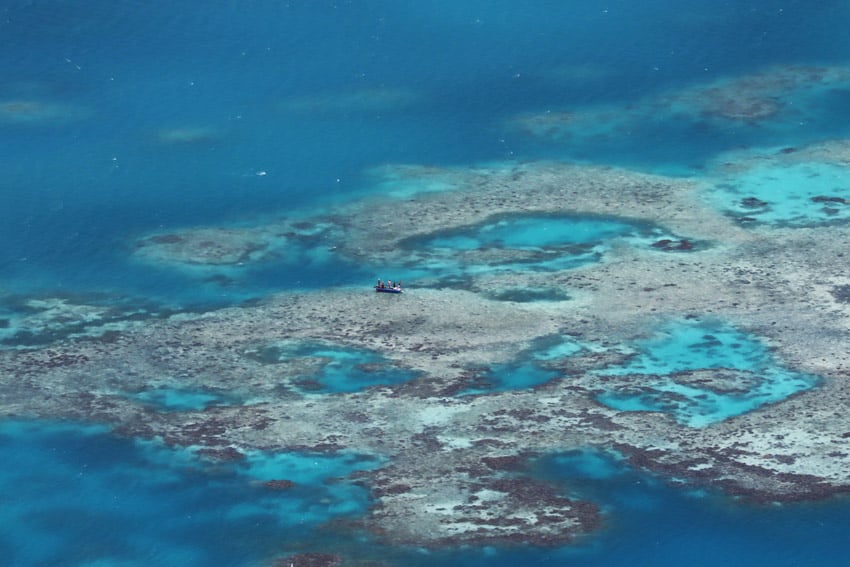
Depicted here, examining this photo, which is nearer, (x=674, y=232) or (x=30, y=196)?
(x=674, y=232)

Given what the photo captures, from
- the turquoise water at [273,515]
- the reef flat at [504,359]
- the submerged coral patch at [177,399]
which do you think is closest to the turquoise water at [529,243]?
the reef flat at [504,359]

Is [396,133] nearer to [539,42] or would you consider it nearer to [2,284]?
[539,42]

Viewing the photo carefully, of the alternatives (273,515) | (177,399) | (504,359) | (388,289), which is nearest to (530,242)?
(388,289)

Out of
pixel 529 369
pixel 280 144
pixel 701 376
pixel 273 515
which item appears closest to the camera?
pixel 273 515

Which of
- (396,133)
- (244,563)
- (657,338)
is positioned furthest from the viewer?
(396,133)

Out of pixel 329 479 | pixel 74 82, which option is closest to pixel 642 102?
pixel 74 82

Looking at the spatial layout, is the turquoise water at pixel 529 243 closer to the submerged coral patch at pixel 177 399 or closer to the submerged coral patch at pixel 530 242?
the submerged coral patch at pixel 530 242

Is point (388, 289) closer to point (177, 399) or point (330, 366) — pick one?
point (330, 366)
